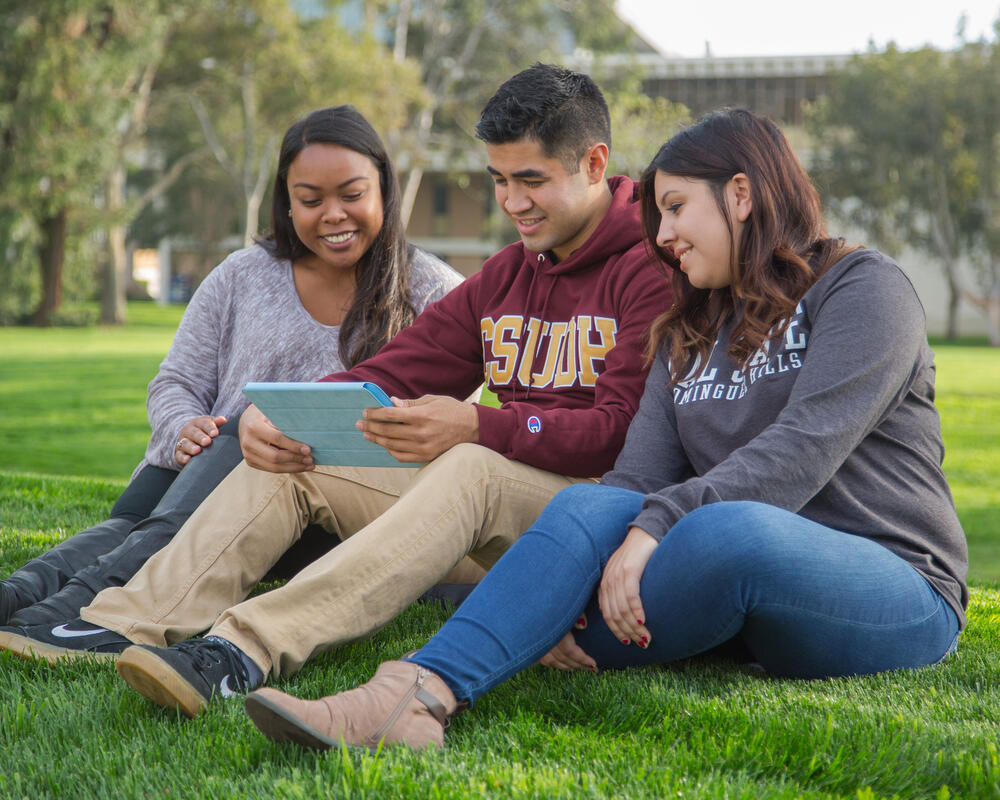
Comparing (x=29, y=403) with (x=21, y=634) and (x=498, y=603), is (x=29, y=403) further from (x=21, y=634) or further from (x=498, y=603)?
(x=498, y=603)

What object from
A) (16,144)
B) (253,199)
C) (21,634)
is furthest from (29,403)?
(253,199)

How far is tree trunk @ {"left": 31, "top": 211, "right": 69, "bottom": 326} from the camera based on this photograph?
27.9 meters

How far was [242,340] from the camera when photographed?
410 centimetres

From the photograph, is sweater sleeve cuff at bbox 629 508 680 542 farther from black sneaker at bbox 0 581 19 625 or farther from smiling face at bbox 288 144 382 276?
smiling face at bbox 288 144 382 276

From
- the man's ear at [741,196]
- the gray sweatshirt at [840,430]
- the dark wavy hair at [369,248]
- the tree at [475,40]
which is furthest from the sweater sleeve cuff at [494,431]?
the tree at [475,40]

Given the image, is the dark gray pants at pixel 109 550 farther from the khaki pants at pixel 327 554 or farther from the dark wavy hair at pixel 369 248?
the dark wavy hair at pixel 369 248

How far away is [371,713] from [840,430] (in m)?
1.16

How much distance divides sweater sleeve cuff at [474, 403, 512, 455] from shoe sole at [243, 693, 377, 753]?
38.1 inches

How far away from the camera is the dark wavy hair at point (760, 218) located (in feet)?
9.00

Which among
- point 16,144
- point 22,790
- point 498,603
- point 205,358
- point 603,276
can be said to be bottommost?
point 22,790

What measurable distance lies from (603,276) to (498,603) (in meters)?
1.31

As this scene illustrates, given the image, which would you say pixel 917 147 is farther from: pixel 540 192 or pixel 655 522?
pixel 655 522

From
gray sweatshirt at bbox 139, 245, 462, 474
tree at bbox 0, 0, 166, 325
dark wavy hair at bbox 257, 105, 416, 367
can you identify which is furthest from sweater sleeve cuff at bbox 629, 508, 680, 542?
tree at bbox 0, 0, 166, 325

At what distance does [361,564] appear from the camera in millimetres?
2576
